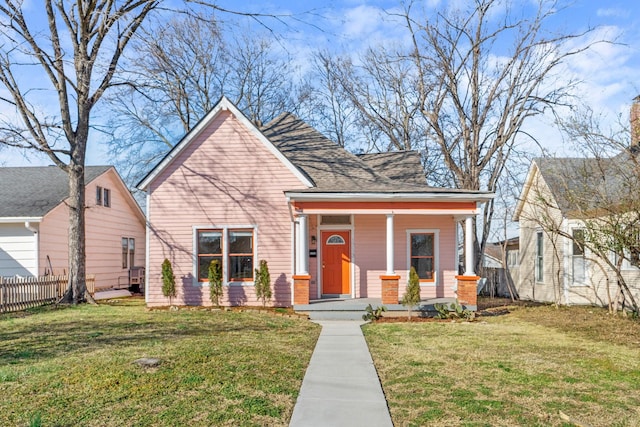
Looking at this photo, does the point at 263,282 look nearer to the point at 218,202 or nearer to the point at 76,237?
the point at 218,202

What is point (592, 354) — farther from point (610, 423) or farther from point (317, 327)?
point (317, 327)

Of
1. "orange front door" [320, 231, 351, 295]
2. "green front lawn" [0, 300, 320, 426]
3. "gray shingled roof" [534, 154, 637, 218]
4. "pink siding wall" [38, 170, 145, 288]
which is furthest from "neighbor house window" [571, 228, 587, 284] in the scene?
"pink siding wall" [38, 170, 145, 288]

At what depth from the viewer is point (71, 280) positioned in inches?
591

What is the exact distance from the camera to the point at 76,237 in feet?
49.4

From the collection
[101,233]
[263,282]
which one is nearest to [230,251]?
[263,282]

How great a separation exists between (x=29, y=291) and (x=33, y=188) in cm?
637

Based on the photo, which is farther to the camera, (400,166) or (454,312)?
(400,166)

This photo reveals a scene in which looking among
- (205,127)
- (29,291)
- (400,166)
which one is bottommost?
(29,291)

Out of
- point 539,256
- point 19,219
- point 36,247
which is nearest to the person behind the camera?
point 19,219

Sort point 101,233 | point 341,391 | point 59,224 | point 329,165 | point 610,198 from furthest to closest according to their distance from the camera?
point 101,233
point 59,224
point 329,165
point 610,198
point 341,391

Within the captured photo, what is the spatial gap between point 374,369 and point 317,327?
4.21 metres

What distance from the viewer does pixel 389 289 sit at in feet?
42.1

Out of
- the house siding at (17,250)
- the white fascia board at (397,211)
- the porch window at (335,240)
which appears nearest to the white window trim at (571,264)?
the white fascia board at (397,211)

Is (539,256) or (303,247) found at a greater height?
(303,247)
